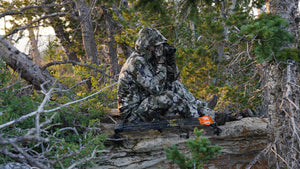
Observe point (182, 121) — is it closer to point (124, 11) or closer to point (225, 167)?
point (225, 167)

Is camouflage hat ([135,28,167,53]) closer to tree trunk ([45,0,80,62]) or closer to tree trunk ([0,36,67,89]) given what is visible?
tree trunk ([0,36,67,89])

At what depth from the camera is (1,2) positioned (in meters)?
9.01

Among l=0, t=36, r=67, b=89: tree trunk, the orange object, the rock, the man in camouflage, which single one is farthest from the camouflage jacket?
l=0, t=36, r=67, b=89: tree trunk

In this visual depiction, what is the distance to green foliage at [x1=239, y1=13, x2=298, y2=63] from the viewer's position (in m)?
3.12

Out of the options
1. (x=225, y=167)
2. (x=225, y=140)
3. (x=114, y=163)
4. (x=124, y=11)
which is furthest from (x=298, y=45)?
(x=124, y=11)

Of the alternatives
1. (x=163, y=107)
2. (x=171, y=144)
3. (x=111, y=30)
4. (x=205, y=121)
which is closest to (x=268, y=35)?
(x=205, y=121)

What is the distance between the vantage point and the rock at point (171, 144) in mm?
3861

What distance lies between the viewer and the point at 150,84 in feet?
12.9

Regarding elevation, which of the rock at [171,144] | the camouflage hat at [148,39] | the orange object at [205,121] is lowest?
the rock at [171,144]

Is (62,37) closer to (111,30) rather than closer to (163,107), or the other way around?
(111,30)

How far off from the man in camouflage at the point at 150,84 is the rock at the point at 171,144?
0.35 metres

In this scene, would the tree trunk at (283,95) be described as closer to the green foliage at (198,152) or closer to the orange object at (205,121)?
the orange object at (205,121)

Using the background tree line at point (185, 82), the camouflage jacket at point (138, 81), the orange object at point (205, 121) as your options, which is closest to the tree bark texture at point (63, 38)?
the background tree line at point (185, 82)

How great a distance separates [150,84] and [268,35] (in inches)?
69.8
